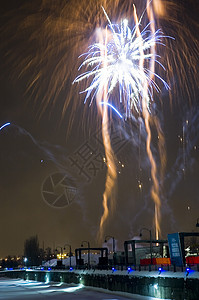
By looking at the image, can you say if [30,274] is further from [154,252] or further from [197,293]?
[197,293]

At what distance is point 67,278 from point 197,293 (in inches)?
1708

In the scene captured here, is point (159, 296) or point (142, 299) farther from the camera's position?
point (142, 299)

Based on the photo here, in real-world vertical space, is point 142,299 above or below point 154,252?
below

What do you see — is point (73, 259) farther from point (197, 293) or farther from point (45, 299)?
point (197, 293)

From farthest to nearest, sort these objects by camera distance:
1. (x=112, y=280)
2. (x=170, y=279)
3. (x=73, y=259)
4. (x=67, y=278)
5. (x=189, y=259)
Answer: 1. (x=73, y=259)
2. (x=67, y=278)
3. (x=189, y=259)
4. (x=112, y=280)
5. (x=170, y=279)

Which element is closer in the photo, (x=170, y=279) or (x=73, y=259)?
(x=170, y=279)

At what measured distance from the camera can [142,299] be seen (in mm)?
35000

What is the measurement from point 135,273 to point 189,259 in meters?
19.4

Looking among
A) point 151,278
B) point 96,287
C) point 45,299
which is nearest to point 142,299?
point 151,278

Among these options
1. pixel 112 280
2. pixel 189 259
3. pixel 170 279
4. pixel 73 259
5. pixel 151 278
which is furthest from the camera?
pixel 73 259

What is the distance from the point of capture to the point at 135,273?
38.9m

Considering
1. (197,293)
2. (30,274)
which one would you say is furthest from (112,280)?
(30,274)

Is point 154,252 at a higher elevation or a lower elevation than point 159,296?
higher

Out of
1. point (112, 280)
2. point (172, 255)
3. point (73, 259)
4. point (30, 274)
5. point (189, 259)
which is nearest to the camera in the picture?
point (172, 255)
